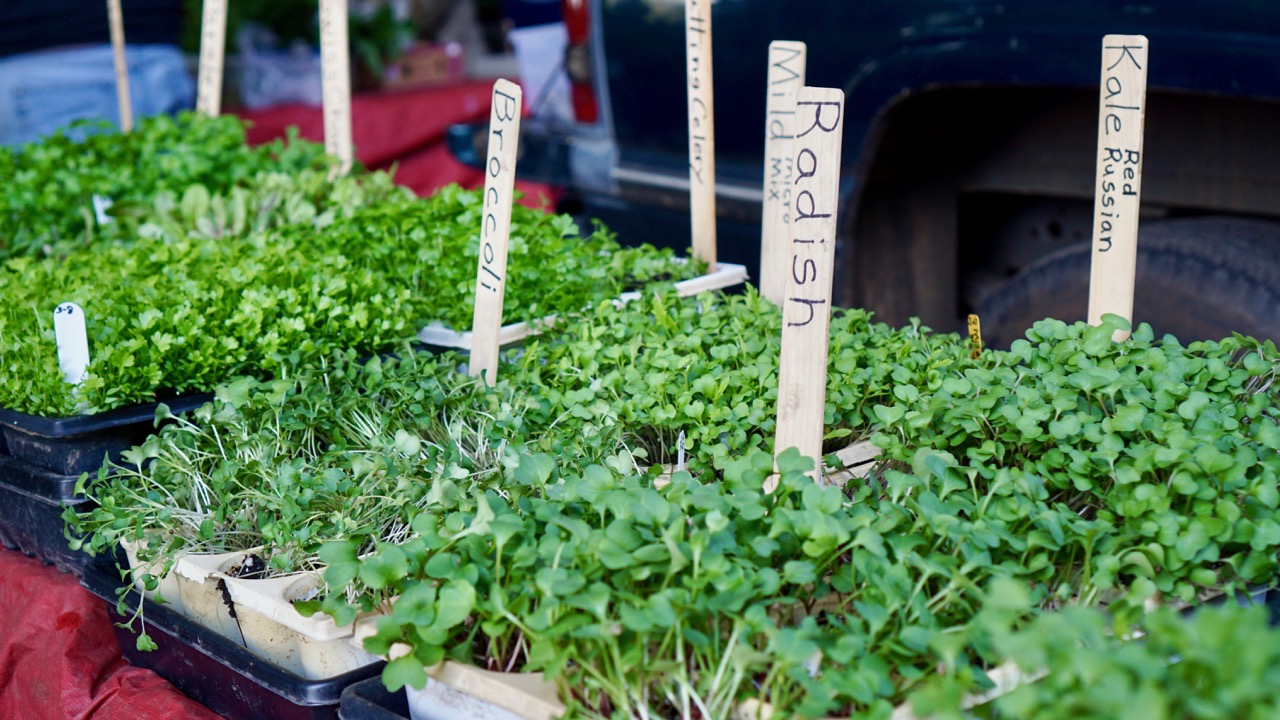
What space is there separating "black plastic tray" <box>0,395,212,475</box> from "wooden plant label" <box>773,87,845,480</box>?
3.35 feet

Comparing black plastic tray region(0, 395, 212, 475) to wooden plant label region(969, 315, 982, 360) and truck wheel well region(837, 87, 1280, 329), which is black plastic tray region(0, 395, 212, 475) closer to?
wooden plant label region(969, 315, 982, 360)

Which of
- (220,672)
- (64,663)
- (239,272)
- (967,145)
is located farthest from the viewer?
(967,145)

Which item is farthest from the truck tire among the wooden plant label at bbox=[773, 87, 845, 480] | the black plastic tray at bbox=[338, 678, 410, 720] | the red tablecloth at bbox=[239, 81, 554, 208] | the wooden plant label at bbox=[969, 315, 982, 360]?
the red tablecloth at bbox=[239, 81, 554, 208]

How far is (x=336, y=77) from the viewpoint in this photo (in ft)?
9.66

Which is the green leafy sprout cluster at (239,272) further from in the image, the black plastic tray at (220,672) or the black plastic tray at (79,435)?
the black plastic tray at (220,672)

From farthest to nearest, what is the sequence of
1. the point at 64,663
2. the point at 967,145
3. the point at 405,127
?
the point at 405,127, the point at 967,145, the point at 64,663

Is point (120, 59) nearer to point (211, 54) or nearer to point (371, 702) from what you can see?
point (211, 54)

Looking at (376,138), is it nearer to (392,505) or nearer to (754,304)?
(754,304)

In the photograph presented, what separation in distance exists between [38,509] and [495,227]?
926 mm

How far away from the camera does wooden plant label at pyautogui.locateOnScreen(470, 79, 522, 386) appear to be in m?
1.82

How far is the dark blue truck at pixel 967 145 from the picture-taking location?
2260mm

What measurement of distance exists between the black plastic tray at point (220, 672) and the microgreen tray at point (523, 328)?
0.72 m

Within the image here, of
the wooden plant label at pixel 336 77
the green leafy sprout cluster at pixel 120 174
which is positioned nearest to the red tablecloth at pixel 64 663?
the green leafy sprout cluster at pixel 120 174

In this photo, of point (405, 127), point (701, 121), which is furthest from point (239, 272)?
point (405, 127)
